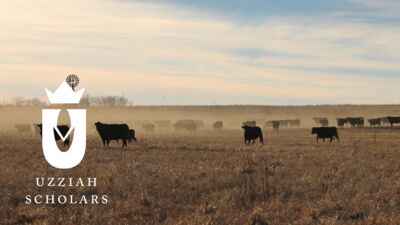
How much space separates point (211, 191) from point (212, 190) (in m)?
0.20

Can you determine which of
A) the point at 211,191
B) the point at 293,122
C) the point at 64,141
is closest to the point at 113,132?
the point at 64,141

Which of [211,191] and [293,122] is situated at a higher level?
[293,122]

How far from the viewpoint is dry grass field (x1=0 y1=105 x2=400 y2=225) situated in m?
10.7

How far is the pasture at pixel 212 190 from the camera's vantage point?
35.1 feet

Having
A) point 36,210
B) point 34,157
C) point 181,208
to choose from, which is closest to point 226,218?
point 181,208

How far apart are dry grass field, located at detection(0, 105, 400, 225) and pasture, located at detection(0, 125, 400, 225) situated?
24 mm

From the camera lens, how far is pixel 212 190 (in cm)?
1414

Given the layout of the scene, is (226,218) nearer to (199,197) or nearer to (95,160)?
(199,197)

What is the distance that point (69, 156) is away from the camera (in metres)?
22.5

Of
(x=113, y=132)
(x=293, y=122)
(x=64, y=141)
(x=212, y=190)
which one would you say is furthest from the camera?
(x=293, y=122)

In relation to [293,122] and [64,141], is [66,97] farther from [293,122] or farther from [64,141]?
[293,122]

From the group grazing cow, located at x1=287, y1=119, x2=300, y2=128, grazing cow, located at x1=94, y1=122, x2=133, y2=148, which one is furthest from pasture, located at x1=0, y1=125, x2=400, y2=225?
grazing cow, located at x1=287, y1=119, x2=300, y2=128

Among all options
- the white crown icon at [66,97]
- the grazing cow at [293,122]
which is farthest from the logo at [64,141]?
the grazing cow at [293,122]

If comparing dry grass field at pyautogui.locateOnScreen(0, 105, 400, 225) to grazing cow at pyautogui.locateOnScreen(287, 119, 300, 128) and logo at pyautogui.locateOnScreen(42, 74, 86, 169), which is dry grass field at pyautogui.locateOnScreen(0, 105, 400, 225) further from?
grazing cow at pyautogui.locateOnScreen(287, 119, 300, 128)
